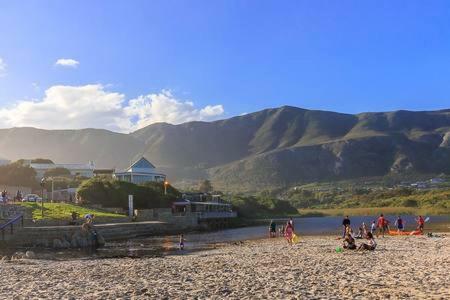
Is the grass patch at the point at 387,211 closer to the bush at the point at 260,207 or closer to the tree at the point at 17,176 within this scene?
the bush at the point at 260,207

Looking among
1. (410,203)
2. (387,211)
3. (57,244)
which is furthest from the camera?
(410,203)

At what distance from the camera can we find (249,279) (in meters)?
17.7

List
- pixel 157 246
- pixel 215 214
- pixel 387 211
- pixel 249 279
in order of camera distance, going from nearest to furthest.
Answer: pixel 249 279, pixel 157 246, pixel 215 214, pixel 387 211

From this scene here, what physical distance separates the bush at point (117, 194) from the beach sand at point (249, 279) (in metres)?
54.8

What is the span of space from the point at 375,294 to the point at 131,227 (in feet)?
145

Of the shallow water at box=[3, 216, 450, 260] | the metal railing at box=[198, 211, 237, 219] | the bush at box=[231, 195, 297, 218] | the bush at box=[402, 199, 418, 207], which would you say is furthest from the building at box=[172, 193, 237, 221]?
the bush at box=[402, 199, 418, 207]

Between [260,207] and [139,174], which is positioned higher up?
[139,174]

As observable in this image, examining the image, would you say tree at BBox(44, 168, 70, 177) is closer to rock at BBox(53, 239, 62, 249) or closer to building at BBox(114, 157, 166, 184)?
building at BBox(114, 157, 166, 184)

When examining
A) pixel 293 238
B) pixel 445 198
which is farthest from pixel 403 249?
pixel 445 198

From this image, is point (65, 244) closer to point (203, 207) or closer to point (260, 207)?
point (203, 207)

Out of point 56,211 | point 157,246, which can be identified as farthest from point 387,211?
point 157,246

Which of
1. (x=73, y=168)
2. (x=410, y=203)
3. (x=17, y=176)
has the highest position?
(x=73, y=168)

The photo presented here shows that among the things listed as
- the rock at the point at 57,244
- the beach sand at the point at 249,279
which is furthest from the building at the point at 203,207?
the beach sand at the point at 249,279

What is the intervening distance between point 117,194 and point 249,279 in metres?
66.9
